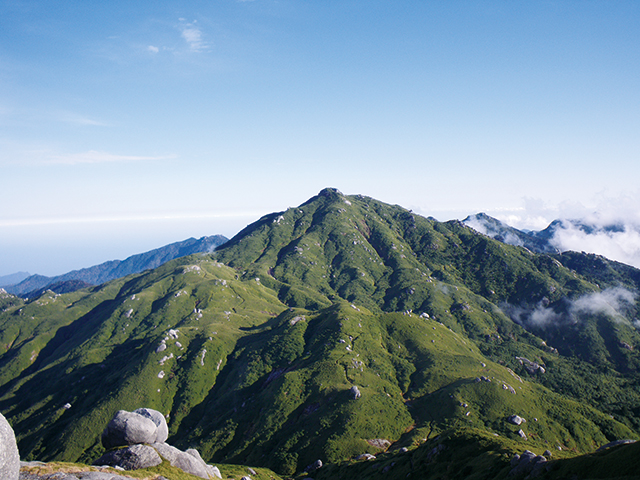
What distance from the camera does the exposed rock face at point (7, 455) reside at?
44812mm

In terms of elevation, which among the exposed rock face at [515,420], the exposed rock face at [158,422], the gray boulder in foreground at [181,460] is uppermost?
the exposed rock face at [158,422]

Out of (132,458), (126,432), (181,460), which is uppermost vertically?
(126,432)

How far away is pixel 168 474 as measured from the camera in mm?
82938

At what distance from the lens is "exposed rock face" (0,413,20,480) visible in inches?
1764

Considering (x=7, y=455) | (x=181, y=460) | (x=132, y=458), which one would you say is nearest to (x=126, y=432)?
(x=132, y=458)

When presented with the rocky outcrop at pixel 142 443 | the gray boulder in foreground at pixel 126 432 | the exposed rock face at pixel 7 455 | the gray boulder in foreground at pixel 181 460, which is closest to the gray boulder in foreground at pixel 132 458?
the rocky outcrop at pixel 142 443

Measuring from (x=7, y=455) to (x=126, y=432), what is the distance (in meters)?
57.4

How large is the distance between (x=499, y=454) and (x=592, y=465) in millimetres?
36672

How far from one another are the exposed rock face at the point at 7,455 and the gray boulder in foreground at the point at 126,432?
52981 mm

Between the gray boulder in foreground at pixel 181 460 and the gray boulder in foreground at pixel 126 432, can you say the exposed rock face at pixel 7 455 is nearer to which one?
the gray boulder in foreground at pixel 126 432

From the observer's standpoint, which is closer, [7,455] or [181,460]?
[7,455]

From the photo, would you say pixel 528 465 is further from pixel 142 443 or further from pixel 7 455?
pixel 142 443

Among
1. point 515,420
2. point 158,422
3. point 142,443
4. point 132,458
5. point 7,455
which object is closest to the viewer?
point 7,455

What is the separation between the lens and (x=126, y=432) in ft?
310
